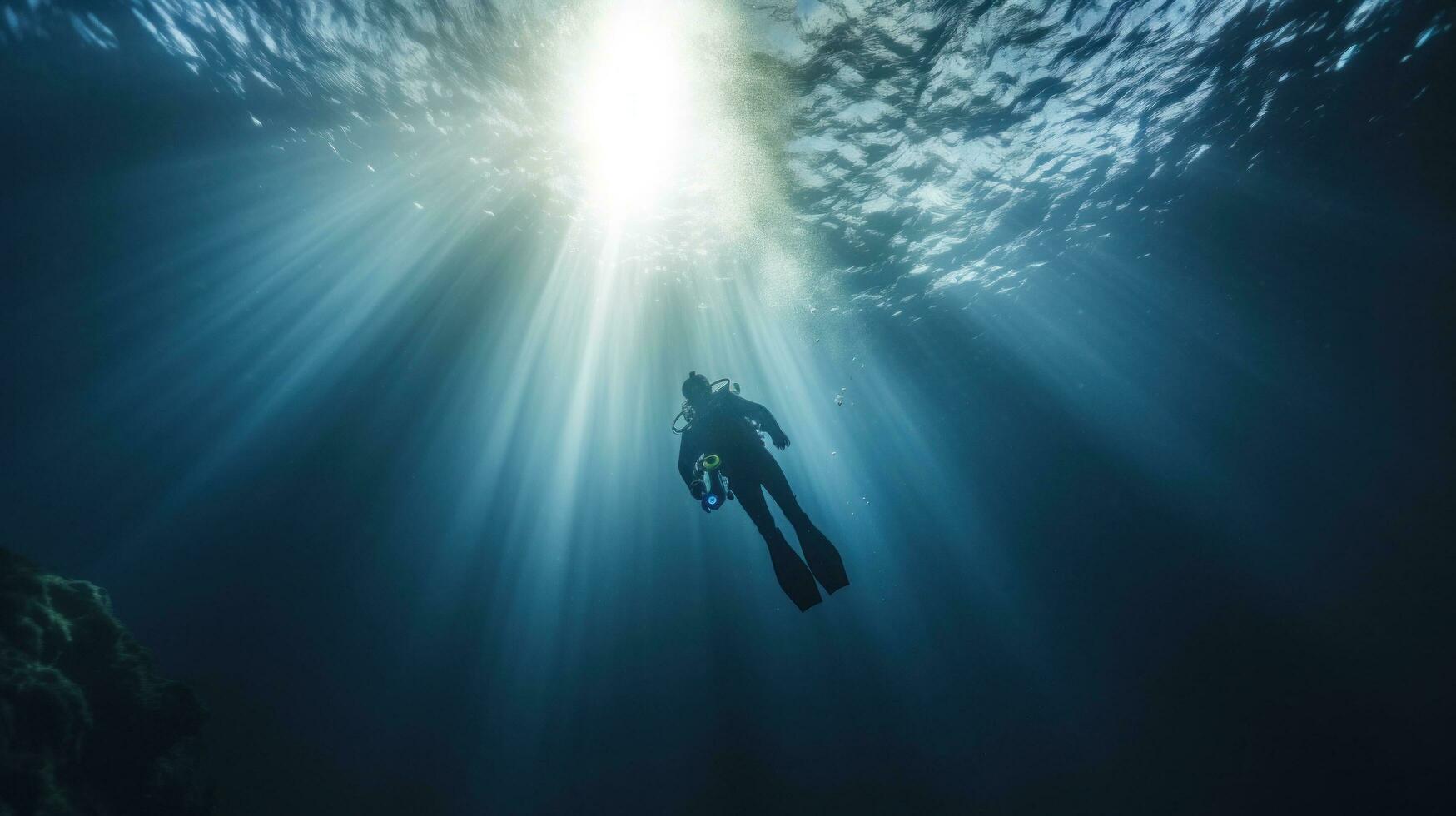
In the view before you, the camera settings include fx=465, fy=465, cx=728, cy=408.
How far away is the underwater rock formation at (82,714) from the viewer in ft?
13.1

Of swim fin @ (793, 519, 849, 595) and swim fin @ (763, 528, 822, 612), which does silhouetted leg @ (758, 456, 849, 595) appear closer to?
swim fin @ (793, 519, 849, 595)

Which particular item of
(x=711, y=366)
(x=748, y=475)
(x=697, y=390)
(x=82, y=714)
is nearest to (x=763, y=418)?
(x=748, y=475)

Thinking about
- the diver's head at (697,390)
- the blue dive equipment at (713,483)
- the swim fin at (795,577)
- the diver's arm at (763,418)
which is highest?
the diver's head at (697,390)

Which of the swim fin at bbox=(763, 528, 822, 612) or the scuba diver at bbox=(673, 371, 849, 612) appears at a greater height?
the scuba diver at bbox=(673, 371, 849, 612)

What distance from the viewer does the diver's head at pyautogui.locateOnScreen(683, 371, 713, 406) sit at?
21.7 feet

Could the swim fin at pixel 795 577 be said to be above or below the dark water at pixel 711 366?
below

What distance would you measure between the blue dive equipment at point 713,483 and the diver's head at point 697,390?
1196mm

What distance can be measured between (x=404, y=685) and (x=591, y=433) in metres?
12.9

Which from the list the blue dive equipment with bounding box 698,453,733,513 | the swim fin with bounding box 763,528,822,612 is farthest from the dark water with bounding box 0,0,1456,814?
the swim fin with bounding box 763,528,822,612

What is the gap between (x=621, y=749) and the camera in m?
19.4

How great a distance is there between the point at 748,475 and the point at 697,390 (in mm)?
1457

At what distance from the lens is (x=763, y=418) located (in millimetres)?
6535

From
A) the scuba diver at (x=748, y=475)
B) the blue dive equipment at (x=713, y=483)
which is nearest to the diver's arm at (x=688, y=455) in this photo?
the scuba diver at (x=748, y=475)

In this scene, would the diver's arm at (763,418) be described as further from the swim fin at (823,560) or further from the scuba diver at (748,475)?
the swim fin at (823,560)
